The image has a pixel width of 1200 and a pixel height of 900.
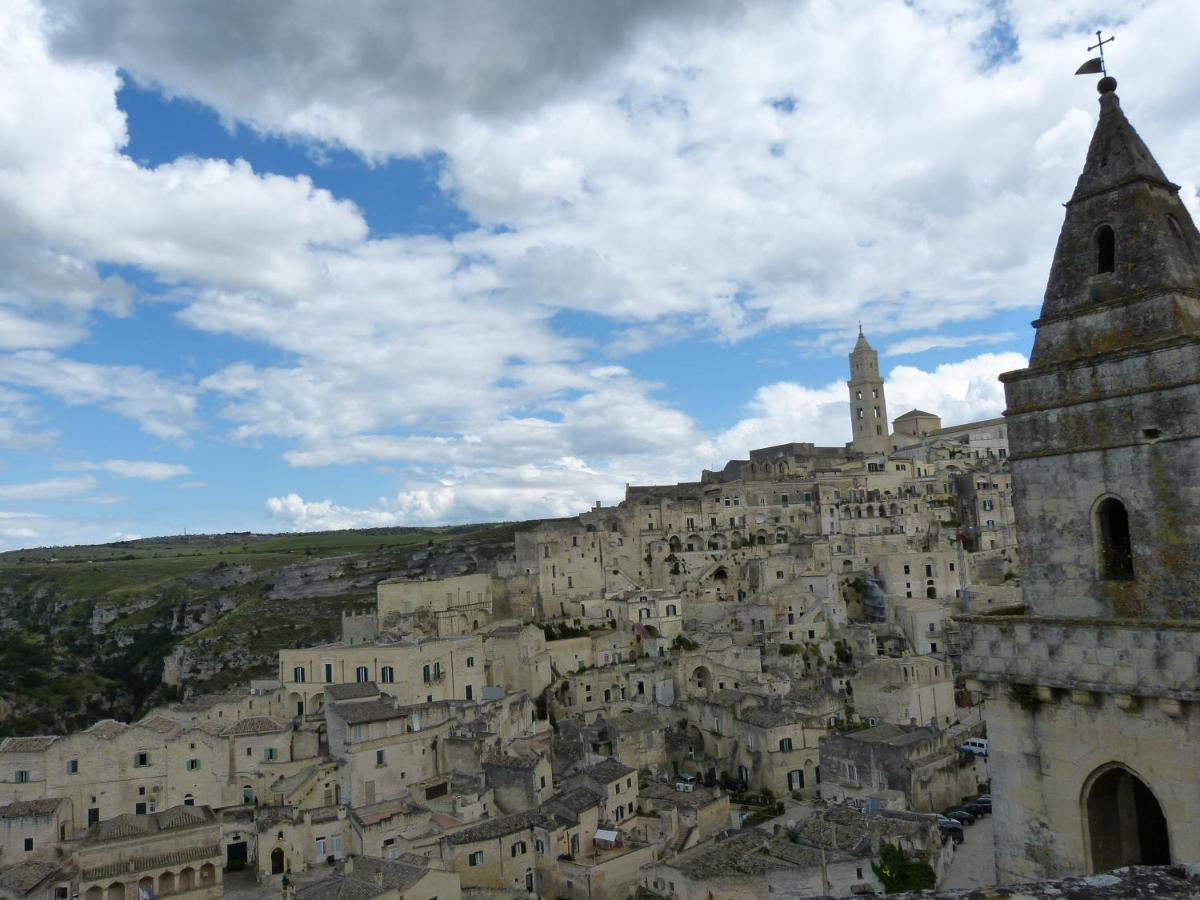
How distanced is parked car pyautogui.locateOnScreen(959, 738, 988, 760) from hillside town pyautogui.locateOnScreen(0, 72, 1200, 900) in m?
0.31

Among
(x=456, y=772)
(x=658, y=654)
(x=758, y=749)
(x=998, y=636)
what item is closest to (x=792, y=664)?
(x=658, y=654)

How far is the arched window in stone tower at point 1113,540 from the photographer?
9.58m

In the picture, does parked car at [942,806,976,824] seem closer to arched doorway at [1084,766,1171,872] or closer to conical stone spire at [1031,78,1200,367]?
arched doorway at [1084,766,1171,872]

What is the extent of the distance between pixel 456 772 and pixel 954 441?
246 ft

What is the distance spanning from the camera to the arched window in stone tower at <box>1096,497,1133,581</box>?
31.4 feet

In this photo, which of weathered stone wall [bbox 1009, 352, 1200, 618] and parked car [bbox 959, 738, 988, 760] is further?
parked car [bbox 959, 738, 988, 760]

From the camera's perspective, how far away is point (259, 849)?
1352 inches

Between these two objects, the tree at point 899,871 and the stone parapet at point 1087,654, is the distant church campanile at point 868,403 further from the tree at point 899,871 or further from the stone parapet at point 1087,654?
the stone parapet at point 1087,654

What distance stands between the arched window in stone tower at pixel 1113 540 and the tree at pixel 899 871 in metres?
22.7

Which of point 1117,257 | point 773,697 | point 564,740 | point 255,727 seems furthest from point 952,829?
point 255,727

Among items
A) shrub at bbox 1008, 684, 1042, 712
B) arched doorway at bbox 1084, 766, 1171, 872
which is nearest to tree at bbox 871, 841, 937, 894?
arched doorway at bbox 1084, 766, 1171, 872

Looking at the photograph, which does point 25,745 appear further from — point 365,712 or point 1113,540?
point 1113,540

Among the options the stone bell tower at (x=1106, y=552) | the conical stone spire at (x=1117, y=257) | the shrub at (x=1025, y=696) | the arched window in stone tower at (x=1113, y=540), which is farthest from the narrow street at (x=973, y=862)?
the conical stone spire at (x=1117, y=257)

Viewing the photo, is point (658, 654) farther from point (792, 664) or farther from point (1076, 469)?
point (1076, 469)
